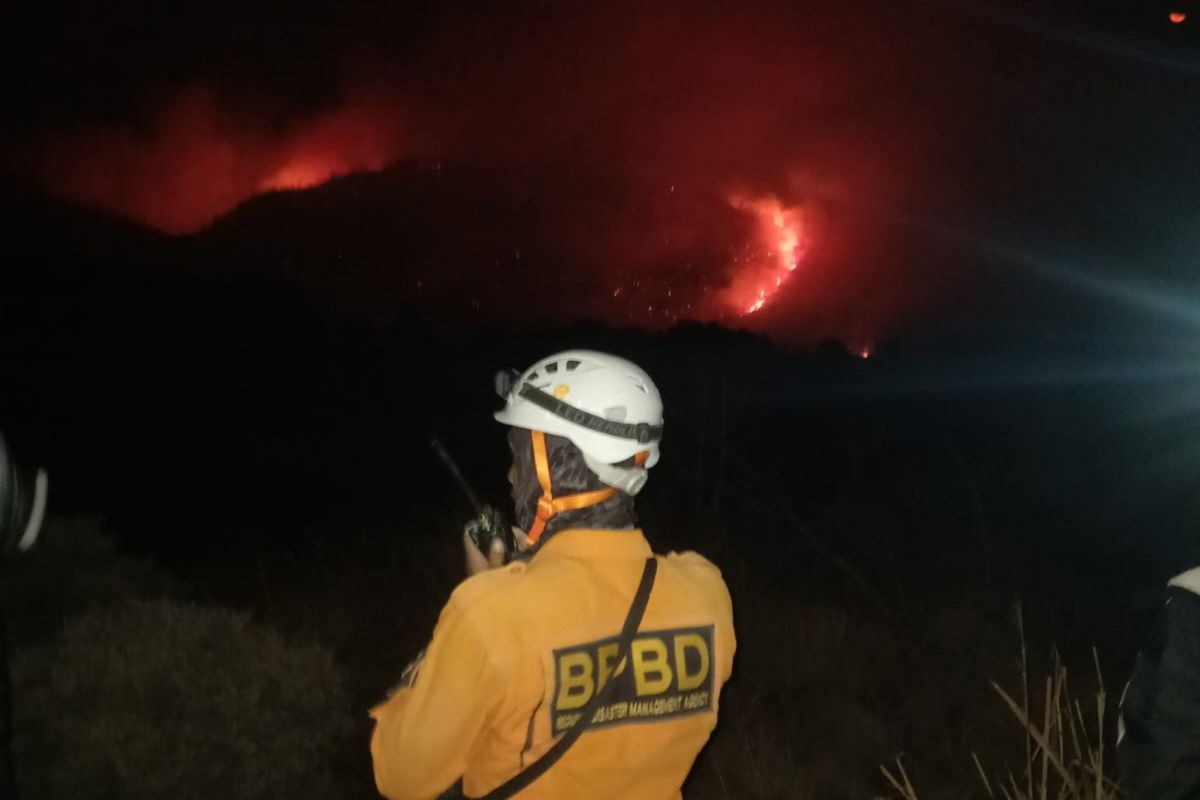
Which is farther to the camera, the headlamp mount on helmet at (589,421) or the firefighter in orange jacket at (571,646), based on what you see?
the headlamp mount on helmet at (589,421)

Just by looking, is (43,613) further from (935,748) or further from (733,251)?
(733,251)

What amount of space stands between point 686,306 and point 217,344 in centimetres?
1357

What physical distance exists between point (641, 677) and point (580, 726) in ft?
0.60

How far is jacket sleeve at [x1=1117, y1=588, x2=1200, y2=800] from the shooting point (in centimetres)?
194

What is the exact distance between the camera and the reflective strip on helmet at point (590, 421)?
226cm

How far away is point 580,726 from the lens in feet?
6.46

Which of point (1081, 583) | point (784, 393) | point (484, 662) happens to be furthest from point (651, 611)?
point (784, 393)

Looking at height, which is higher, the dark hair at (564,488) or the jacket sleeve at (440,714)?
the dark hair at (564,488)

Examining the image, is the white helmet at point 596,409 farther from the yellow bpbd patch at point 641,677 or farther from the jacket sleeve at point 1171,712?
the jacket sleeve at point 1171,712

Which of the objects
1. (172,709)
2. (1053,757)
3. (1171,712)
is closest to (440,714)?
(1171,712)

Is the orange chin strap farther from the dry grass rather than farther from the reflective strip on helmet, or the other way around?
the dry grass

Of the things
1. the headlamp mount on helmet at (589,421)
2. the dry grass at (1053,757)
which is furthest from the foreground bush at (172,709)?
the headlamp mount on helmet at (589,421)

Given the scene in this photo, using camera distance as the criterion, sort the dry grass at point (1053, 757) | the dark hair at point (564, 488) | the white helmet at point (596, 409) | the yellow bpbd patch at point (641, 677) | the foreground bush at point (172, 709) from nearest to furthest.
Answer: the yellow bpbd patch at point (641, 677), the dark hair at point (564, 488), the white helmet at point (596, 409), the dry grass at point (1053, 757), the foreground bush at point (172, 709)

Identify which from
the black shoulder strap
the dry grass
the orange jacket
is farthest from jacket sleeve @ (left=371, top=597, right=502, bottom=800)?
the dry grass
